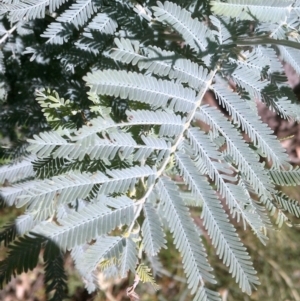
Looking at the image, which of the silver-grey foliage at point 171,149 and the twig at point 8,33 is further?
the twig at point 8,33

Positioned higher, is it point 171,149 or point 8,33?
point 171,149

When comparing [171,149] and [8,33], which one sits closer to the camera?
[171,149]

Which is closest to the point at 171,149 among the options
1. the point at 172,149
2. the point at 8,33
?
the point at 172,149

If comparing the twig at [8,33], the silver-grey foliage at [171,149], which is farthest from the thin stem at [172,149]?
the twig at [8,33]

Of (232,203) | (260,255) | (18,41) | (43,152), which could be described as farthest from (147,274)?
(260,255)

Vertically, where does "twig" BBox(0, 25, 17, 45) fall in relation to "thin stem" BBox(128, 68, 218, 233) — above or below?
below

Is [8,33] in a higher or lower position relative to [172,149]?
lower

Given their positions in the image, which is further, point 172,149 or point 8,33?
point 8,33

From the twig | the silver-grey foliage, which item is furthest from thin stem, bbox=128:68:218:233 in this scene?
the twig

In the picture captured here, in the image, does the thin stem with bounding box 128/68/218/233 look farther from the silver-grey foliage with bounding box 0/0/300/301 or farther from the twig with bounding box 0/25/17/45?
the twig with bounding box 0/25/17/45

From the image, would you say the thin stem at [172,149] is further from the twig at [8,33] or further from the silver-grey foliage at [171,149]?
the twig at [8,33]

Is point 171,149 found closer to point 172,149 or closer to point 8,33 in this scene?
point 172,149

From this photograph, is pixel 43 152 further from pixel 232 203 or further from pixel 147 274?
pixel 232 203

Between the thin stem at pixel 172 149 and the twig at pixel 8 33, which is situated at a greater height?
the thin stem at pixel 172 149
